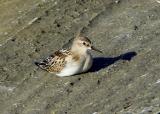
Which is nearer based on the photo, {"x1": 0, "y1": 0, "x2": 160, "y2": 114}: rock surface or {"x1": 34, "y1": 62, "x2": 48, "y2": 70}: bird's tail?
{"x1": 0, "y1": 0, "x2": 160, "y2": 114}: rock surface

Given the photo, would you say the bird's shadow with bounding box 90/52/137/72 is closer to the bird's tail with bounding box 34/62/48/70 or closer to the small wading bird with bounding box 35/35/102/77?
the small wading bird with bounding box 35/35/102/77

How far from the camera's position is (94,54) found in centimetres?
1825

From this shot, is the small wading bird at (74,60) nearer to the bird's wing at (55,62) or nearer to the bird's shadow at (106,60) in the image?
the bird's wing at (55,62)

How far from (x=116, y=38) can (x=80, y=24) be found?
5.68 ft

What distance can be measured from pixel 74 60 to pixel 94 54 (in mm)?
1555

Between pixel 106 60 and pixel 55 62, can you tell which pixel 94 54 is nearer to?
pixel 106 60

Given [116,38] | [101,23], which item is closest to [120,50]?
[116,38]

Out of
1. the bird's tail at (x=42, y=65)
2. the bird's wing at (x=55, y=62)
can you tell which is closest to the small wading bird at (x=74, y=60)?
the bird's wing at (x=55, y=62)

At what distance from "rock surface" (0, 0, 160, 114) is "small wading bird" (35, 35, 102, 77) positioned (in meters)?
0.19

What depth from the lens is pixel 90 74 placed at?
16922mm

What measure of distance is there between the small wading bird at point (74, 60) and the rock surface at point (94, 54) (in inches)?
7.7

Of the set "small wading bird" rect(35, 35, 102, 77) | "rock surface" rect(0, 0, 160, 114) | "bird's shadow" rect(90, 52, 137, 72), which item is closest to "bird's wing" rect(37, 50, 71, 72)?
"small wading bird" rect(35, 35, 102, 77)

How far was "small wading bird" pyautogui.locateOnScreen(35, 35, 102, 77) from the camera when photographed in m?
16.7

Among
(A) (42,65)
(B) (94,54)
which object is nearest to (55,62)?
(A) (42,65)
